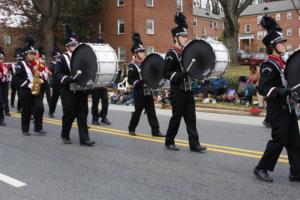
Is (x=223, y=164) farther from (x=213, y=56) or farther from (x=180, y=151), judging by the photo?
(x=213, y=56)

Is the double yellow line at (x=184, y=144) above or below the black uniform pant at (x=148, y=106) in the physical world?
below

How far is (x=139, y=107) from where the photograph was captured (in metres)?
10.3

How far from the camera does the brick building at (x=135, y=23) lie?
4444 centimetres

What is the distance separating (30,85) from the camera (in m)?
10.7

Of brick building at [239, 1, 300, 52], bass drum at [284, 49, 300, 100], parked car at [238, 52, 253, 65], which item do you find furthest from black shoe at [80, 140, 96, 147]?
brick building at [239, 1, 300, 52]

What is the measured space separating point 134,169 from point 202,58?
2.35 m

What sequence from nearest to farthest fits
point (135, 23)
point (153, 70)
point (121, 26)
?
point (153, 70)
point (135, 23)
point (121, 26)

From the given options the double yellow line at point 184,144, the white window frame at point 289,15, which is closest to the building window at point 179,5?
the white window frame at point 289,15

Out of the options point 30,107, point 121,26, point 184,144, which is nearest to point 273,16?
point 121,26

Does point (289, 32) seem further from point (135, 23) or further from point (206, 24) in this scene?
point (135, 23)

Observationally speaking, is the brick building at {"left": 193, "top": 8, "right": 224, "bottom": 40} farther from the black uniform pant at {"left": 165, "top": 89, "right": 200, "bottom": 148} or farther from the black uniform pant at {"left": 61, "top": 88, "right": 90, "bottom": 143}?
the black uniform pant at {"left": 165, "top": 89, "right": 200, "bottom": 148}

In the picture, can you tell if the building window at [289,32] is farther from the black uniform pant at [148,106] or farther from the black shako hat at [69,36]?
the black shako hat at [69,36]

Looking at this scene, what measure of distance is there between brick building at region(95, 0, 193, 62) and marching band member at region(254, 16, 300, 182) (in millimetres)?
38513

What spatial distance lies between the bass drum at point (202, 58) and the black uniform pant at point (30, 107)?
405 cm
